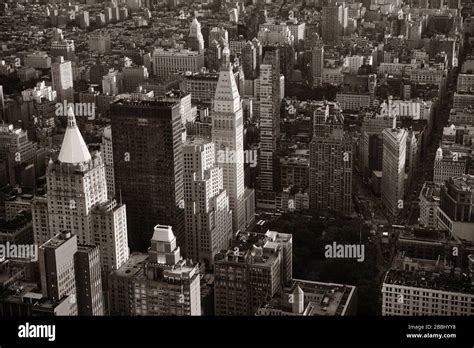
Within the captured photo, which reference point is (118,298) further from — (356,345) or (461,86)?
(461,86)

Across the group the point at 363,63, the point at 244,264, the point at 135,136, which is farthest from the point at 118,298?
the point at 363,63

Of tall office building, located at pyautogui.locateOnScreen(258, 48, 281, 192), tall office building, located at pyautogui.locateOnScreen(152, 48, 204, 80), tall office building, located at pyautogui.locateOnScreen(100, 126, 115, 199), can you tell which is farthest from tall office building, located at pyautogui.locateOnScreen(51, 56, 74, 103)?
tall office building, located at pyautogui.locateOnScreen(258, 48, 281, 192)

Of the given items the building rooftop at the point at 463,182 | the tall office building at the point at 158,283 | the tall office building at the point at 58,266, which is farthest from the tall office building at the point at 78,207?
the building rooftop at the point at 463,182

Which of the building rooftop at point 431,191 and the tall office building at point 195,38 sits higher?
the tall office building at point 195,38

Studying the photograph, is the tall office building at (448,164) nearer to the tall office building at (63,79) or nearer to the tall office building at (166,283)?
the tall office building at (166,283)

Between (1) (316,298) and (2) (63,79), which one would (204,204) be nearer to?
(2) (63,79)

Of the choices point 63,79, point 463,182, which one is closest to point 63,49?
point 63,79

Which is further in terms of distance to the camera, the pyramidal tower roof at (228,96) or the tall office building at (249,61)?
the tall office building at (249,61)

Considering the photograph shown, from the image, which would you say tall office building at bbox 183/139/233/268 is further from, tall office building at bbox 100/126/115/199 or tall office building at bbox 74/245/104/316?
tall office building at bbox 74/245/104/316
